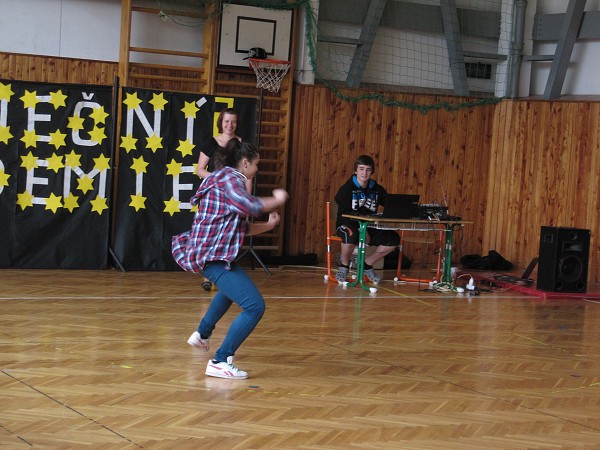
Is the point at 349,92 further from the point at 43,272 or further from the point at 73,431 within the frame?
the point at 73,431

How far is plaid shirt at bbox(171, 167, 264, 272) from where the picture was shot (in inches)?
184

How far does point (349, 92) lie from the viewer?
35.5ft

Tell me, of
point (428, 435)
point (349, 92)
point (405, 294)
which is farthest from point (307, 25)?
point (428, 435)

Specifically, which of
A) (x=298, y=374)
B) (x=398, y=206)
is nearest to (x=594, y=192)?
(x=398, y=206)

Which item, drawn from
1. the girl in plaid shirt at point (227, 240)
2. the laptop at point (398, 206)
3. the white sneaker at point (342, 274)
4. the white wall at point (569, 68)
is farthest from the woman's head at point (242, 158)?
the white wall at point (569, 68)

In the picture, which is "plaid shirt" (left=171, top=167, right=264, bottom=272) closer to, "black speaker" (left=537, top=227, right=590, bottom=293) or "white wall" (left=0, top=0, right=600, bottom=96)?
"black speaker" (left=537, top=227, right=590, bottom=293)

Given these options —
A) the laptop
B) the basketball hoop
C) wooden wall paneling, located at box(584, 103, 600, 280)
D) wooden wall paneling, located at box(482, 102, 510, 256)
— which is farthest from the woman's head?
wooden wall paneling, located at box(482, 102, 510, 256)

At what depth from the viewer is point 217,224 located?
472 centimetres

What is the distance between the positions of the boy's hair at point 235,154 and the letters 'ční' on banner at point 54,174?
177 inches

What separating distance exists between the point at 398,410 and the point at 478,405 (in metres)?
0.46

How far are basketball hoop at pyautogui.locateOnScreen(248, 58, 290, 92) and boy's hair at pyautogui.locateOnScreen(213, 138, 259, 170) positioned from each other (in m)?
5.25

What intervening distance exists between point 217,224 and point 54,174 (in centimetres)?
467

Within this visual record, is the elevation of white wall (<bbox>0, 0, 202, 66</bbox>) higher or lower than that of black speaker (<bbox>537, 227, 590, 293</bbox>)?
higher

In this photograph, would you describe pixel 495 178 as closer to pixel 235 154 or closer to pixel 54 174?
pixel 54 174
